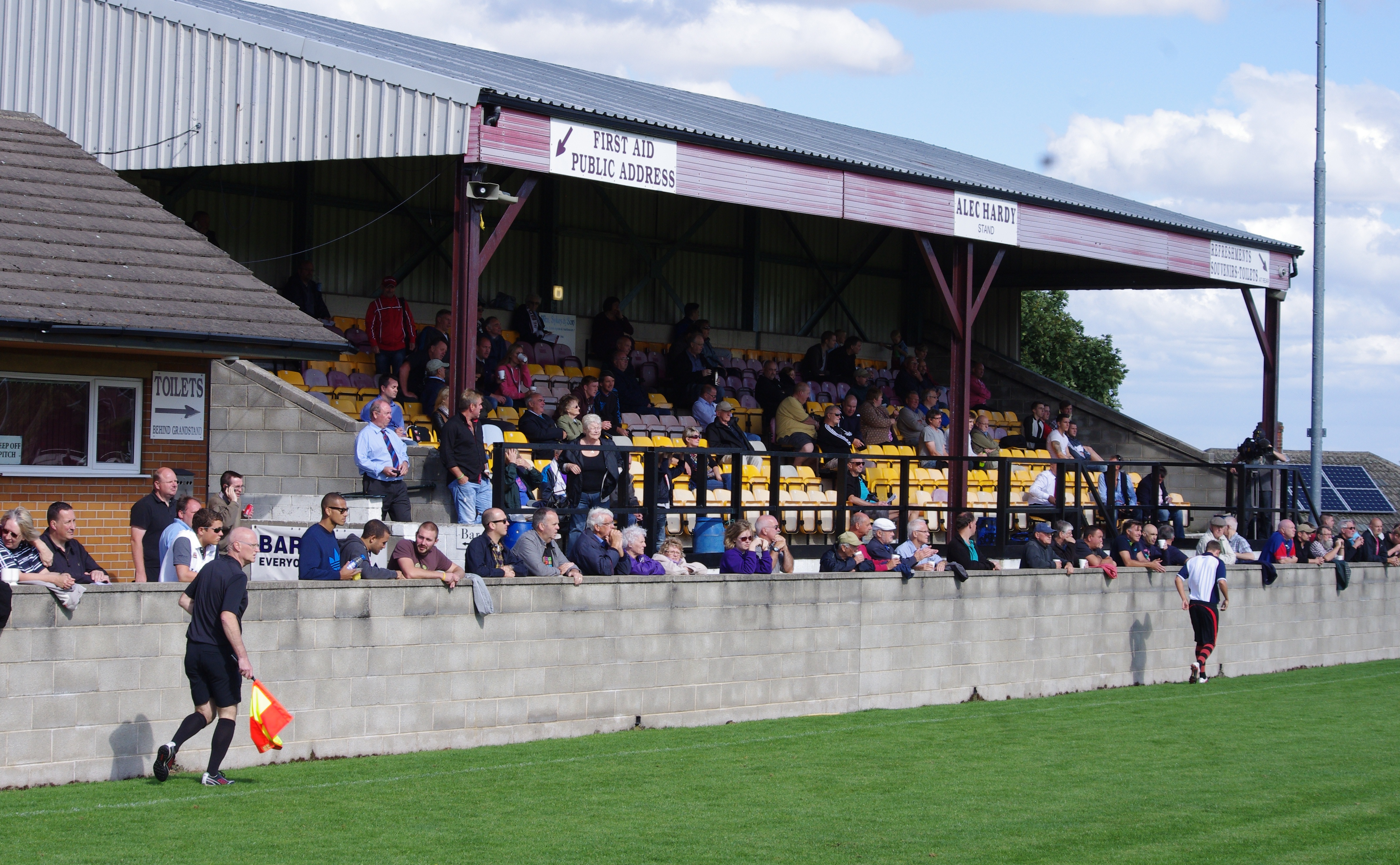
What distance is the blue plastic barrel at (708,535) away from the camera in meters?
16.1

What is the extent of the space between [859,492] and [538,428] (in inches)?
167

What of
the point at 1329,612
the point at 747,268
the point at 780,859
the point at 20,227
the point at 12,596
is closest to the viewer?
the point at 780,859

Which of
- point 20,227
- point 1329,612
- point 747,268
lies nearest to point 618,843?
point 20,227

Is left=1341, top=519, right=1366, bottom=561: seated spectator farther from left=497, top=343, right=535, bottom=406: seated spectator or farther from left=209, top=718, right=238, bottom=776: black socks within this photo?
left=209, top=718, right=238, bottom=776: black socks

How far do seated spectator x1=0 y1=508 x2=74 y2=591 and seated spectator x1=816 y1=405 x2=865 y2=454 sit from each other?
35.0ft

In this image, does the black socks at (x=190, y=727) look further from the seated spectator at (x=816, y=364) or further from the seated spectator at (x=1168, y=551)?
the seated spectator at (x=816, y=364)

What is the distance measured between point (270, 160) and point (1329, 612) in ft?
50.9

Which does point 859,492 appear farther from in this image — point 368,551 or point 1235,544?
point 368,551

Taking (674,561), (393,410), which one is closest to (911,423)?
(674,561)

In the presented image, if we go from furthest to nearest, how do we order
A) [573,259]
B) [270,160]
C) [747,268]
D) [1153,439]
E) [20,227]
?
[1153,439] < [747,268] < [573,259] < [270,160] < [20,227]

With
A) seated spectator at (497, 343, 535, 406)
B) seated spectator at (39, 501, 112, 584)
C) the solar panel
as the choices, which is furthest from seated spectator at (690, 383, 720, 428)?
the solar panel

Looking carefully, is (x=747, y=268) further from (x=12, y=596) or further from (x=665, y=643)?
(x=12, y=596)

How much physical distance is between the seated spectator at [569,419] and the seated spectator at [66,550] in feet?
19.0

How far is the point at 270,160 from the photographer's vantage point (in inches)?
650
